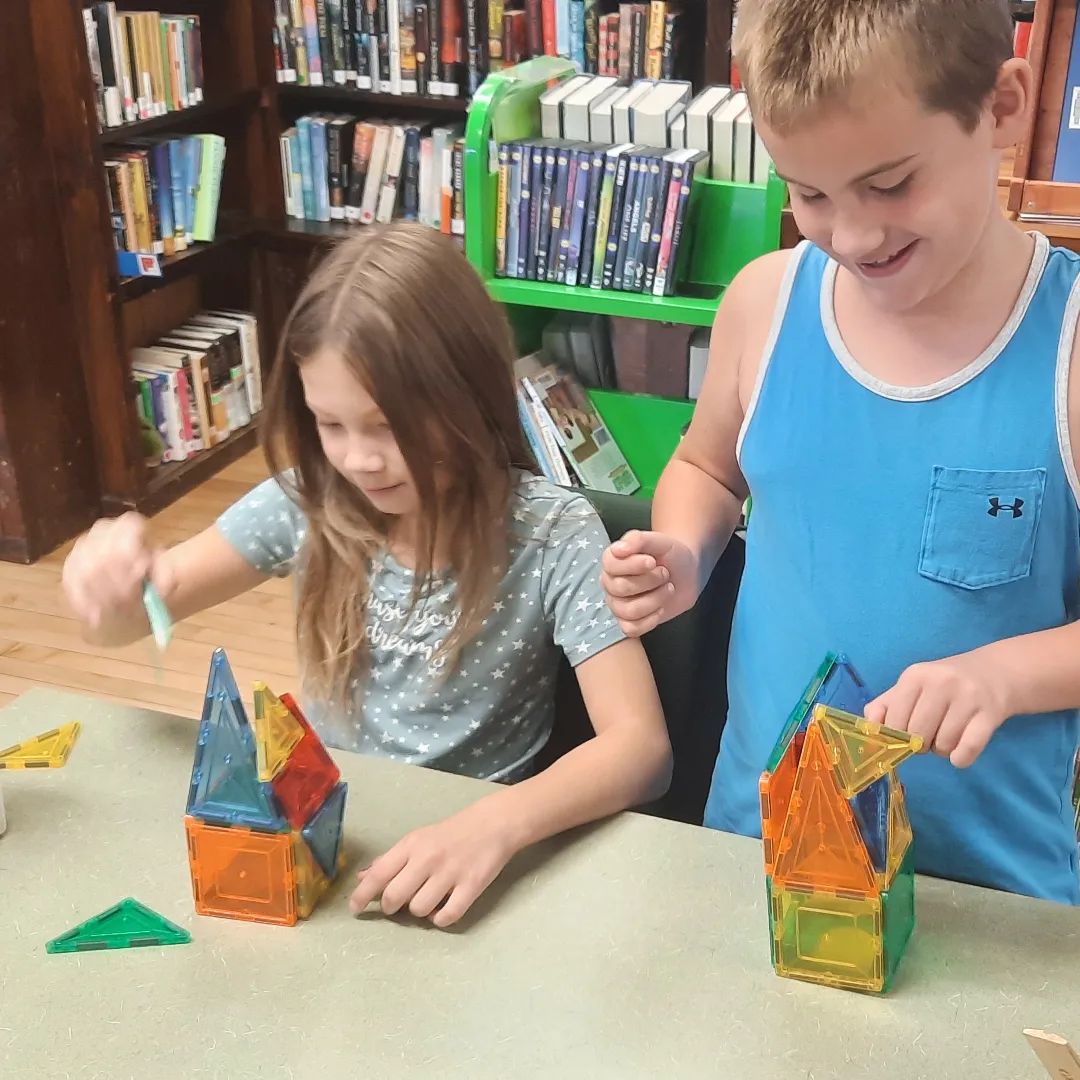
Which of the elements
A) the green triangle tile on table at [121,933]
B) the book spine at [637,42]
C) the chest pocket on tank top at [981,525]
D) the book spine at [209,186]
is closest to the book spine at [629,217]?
the book spine at [637,42]

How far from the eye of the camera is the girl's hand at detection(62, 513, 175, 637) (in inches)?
40.2

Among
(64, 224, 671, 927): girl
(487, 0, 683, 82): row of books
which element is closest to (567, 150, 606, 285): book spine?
(487, 0, 683, 82): row of books

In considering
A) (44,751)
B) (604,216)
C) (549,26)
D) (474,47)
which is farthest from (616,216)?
(44,751)

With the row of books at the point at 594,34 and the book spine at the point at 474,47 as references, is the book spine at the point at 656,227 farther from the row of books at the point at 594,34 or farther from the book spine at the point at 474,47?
the book spine at the point at 474,47

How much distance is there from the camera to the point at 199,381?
134 inches

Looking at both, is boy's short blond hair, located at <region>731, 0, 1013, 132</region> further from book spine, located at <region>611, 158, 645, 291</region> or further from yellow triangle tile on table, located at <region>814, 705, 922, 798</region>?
book spine, located at <region>611, 158, 645, 291</region>

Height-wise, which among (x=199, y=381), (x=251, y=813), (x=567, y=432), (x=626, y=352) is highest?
(x=251, y=813)

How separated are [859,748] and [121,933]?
1.61 ft

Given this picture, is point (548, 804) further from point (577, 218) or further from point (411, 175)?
point (411, 175)

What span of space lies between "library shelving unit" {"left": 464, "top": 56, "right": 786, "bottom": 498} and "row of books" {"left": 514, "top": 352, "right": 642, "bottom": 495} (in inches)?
1.3

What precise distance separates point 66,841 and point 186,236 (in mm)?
2676

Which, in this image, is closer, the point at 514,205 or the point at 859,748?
the point at 859,748

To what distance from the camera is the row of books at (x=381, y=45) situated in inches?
125

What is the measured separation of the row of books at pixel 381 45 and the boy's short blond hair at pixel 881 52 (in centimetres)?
257
